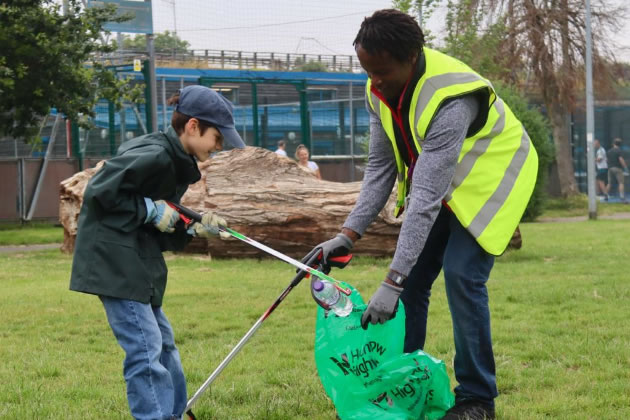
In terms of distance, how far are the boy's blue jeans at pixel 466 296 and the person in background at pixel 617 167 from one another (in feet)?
71.8

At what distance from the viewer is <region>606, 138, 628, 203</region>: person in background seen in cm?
2467

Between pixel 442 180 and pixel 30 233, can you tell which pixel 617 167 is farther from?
pixel 442 180

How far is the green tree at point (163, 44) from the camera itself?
21.4 meters

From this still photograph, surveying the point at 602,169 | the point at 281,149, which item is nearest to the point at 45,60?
the point at 281,149

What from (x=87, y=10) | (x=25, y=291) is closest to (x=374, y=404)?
(x=25, y=291)

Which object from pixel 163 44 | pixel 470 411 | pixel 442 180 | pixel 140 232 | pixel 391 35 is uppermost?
pixel 163 44

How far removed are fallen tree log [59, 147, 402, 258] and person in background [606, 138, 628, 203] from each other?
1576 cm

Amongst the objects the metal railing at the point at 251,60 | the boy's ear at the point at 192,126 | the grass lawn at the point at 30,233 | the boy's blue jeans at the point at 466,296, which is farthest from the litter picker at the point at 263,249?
the metal railing at the point at 251,60

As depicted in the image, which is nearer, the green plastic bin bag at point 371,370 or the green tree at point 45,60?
the green plastic bin bag at point 371,370

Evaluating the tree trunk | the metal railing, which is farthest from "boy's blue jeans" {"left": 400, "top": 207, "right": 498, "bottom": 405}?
the tree trunk

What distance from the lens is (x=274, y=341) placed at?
19.5ft

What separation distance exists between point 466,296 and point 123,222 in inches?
56.2

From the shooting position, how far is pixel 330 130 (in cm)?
2166

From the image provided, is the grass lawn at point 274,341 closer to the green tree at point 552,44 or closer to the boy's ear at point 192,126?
the boy's ear at point 192,126
